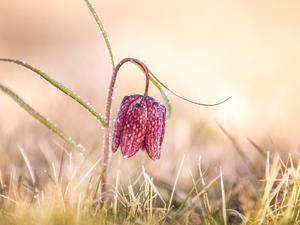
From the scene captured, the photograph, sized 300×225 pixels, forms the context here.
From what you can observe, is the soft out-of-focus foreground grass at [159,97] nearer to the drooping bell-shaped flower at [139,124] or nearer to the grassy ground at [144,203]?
the grassy ground at [144,203]

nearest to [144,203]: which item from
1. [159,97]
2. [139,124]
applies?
[139,124]

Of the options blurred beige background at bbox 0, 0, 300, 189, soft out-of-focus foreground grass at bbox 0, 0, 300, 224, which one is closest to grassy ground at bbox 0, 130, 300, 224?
soft out-of-focus foreground grass at bbox 0, 0, 300, 224

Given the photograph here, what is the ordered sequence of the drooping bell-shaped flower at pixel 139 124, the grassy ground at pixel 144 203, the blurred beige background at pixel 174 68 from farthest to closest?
the blurred beige background at pixel 174 68, the drooping bell-shaped flower at pixel 139 124, the grassy ground at pixel 144 203

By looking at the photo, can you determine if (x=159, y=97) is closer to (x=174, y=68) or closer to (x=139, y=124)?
(x=174, y=68)

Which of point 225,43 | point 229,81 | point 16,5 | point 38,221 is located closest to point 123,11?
point 16,5

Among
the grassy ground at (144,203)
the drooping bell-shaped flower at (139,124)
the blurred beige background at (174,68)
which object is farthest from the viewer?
the blurred beige background at (174,68)

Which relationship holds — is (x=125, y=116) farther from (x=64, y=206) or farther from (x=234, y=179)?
(x=234, y=179)

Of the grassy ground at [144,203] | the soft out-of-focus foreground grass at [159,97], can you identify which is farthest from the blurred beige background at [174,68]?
the grassy ground at [144,203]
